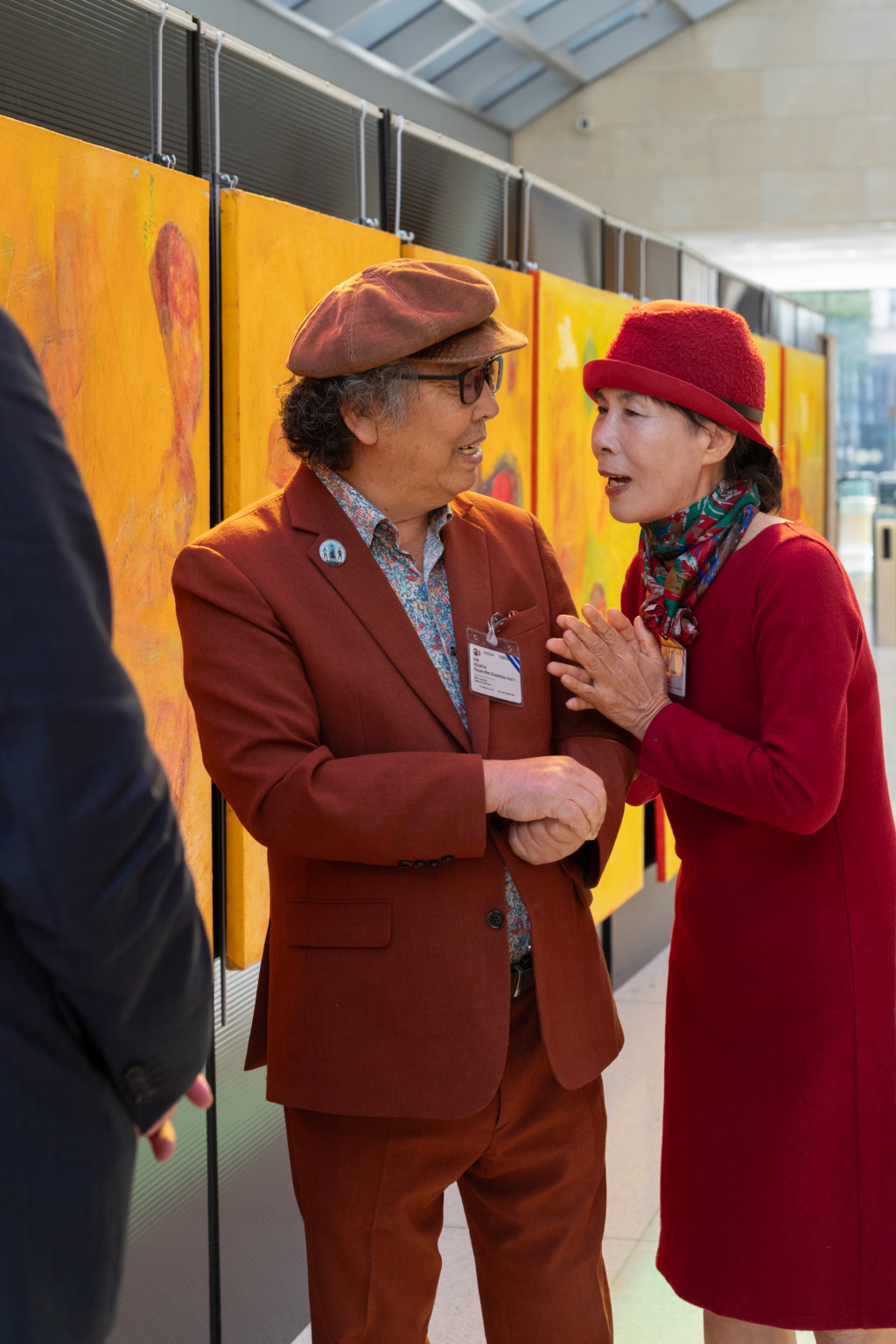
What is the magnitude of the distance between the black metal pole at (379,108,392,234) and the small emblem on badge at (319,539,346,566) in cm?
145

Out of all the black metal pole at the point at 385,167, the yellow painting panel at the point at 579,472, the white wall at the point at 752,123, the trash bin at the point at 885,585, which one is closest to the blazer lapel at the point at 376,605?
A: the black metal pole at the point at 385,167

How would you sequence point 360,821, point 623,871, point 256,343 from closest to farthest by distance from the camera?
point 360,821 < point 256,343 < point 623,871

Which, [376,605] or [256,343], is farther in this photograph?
[256,343]

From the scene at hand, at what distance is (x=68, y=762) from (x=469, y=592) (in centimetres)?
104

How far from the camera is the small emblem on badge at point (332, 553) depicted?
1896mm

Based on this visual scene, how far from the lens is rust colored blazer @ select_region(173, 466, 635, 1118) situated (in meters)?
1.78

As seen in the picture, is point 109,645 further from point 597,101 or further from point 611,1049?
point 597,101

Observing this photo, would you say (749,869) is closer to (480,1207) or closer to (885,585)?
(480,1207)

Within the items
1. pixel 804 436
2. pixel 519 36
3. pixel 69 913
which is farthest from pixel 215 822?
pixel 519 36

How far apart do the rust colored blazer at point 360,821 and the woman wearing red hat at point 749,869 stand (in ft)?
0.78

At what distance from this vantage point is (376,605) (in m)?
1.89

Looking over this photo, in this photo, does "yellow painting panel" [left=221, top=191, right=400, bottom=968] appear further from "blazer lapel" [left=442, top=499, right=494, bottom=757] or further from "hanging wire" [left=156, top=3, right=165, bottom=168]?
"blazer lapel" [left=442, top=499, right=494, bottom=757]

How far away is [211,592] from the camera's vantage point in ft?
5.93

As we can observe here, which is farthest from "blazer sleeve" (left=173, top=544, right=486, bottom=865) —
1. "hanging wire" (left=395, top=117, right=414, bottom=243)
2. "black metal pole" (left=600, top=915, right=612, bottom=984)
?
"black metal pole" (left=600, top=915, right=612, bottom=984)
